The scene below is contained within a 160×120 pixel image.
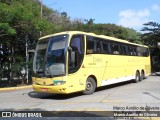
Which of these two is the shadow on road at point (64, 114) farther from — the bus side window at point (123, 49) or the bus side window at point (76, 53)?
the bus side window at point (123, 49)

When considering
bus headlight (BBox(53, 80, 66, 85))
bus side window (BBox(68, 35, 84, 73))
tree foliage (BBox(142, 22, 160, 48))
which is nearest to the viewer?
bus headlight (BBox(53, 80, 66, 85))

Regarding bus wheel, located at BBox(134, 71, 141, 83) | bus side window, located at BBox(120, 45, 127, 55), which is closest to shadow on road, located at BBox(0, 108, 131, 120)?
bus side window, located at BBox(120, 45, 127, 55)

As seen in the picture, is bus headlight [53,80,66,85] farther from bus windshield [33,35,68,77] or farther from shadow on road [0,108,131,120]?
shadow on road [0,108,131,120]

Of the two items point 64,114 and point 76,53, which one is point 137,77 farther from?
point 64,114

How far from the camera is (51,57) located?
1644 cm

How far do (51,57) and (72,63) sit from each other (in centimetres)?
101

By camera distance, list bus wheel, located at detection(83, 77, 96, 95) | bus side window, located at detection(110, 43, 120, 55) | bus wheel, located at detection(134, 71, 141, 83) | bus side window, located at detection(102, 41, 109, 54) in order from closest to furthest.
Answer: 1. bus wheel, located at detection(83, 77, 96, 95)
2. bus side window, located at detection(102, 41, 109, 54)
3. bus side window, located at detection(110, 43, 120, 55)
4. bus wheel, located at detection(134, 71, 141, 83)

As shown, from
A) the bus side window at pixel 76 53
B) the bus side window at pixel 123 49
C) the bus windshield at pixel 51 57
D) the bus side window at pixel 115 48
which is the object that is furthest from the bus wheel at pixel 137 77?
the bus windshield at pixel 51 57

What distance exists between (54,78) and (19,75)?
9762 millimetres

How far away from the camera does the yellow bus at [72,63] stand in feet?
53.1

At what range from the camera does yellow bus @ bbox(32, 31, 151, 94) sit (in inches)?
637

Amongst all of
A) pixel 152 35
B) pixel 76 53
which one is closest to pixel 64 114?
pixel 76 53

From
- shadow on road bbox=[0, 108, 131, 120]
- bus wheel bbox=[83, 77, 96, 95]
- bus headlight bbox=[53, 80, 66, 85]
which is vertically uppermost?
bus headlight bbox=[53, 80, 66, 85]

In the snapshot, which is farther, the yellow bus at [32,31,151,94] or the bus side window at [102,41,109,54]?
the bus side window at [102,41,109,54]
